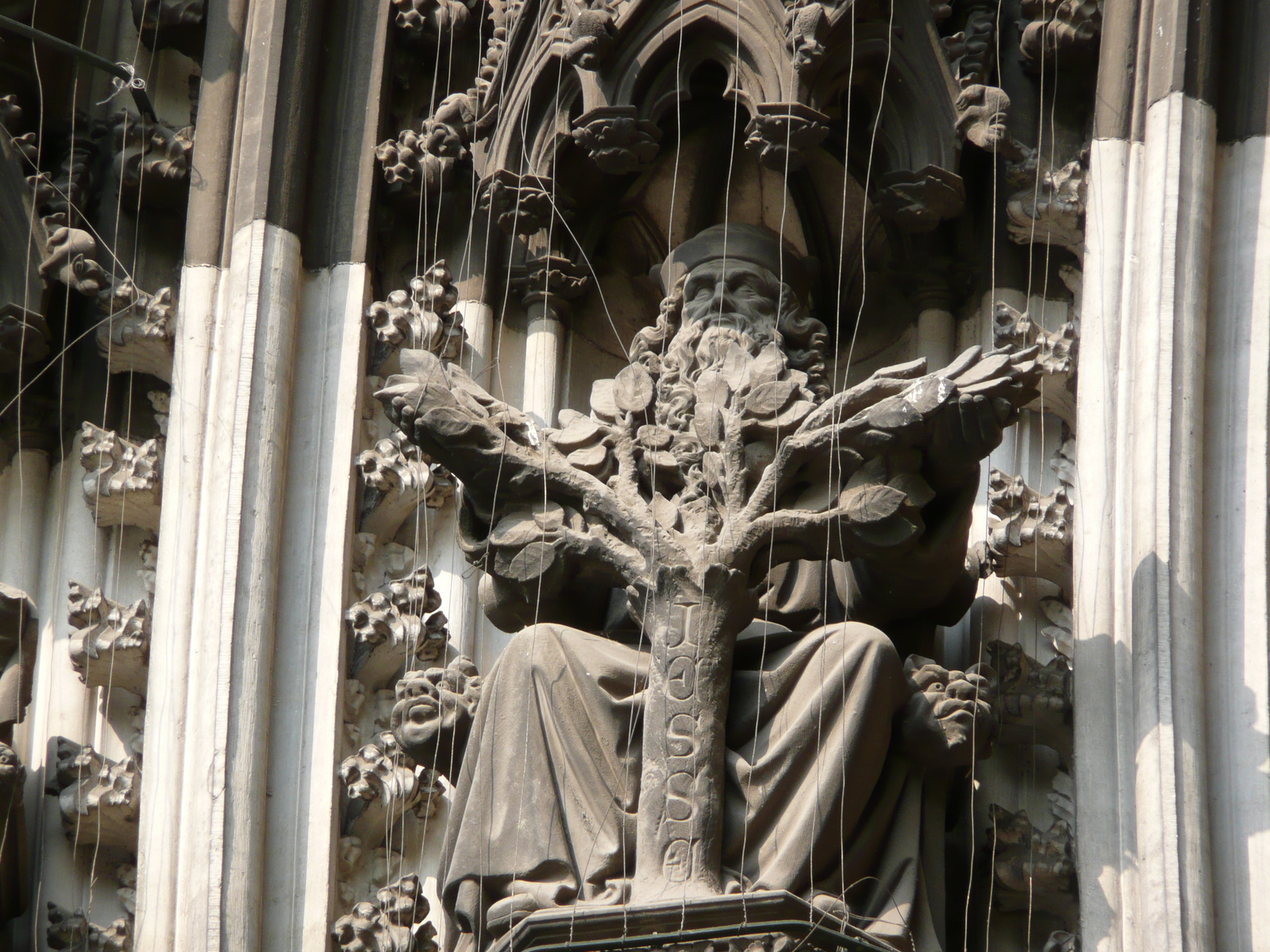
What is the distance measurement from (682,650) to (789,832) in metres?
0.39

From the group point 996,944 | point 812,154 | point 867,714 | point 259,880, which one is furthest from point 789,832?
point 812,154

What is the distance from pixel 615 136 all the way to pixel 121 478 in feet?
4.19

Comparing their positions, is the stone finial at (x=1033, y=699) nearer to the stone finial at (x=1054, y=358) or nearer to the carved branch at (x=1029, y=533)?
the carved branch at (x=1029, y=533)

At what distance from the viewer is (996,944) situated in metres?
5.56

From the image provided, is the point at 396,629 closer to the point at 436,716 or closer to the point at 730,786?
the point at 436,716

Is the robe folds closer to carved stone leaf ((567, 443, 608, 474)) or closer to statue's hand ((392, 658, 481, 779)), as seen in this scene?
statue's hand ((392, 658, 481, 779))

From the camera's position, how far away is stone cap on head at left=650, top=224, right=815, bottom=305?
598cm

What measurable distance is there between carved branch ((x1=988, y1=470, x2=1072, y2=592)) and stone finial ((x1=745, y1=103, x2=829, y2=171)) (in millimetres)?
817

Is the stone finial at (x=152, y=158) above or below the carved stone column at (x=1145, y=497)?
→ above

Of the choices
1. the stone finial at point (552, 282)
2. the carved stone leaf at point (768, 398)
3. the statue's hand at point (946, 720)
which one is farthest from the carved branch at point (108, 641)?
the statue's hand at point (946, 720)

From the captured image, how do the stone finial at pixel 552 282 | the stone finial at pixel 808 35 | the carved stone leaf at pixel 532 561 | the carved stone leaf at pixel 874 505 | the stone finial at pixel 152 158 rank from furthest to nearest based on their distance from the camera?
the stone finial at pixel 152 158
the stone finial at pixel 552 282
the stone finial at pixel 808 35
the carved stone leaf at pixel 532 561
the carved stone leaf at pixel 874 505

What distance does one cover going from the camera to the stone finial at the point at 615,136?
604 centimetres

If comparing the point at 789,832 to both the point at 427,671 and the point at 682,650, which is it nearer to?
the point at 682,650

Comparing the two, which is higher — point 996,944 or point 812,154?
point 812,154
